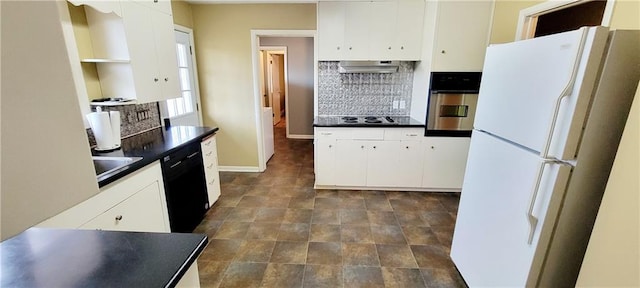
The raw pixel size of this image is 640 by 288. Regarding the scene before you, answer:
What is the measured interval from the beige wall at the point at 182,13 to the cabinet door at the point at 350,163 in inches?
96.3

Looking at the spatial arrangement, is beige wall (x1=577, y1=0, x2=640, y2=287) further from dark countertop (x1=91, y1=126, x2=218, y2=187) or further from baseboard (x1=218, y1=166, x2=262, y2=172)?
baseboard (x1=218, y1=166, x2=262, y2=172)

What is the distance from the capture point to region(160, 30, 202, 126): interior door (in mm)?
3322

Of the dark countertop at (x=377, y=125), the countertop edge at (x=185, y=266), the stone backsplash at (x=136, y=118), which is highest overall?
the stone backsplash at (x=136, y=118)

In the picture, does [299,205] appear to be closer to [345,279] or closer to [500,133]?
[345,279]

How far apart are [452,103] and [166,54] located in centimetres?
309

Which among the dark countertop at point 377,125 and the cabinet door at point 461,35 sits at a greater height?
the cabinet door at point 461,35

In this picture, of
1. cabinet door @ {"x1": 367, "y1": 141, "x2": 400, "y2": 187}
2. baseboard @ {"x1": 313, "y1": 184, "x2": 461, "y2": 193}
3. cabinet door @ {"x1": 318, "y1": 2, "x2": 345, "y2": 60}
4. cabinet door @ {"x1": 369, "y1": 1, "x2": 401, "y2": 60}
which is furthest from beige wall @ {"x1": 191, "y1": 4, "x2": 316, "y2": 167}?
cabinet door @ {"x1": 367, "y1": 141, "x2": 400, "y2": 187}

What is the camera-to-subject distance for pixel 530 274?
1.27 metres

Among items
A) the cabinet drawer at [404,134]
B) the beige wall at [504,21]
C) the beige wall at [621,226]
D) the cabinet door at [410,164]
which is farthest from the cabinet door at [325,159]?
the beige wall at [621,226]

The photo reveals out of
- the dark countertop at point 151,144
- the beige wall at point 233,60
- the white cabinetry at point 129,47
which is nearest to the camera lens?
the dark countertop at point 151,144

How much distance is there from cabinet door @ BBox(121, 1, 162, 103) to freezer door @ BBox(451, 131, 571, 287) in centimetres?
258

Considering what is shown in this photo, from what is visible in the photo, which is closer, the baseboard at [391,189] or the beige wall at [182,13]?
the beige wall at [182,13]

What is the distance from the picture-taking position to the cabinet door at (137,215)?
1574mm

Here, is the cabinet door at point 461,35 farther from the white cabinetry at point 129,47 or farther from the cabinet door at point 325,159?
the white cabinetry at point 129,47
